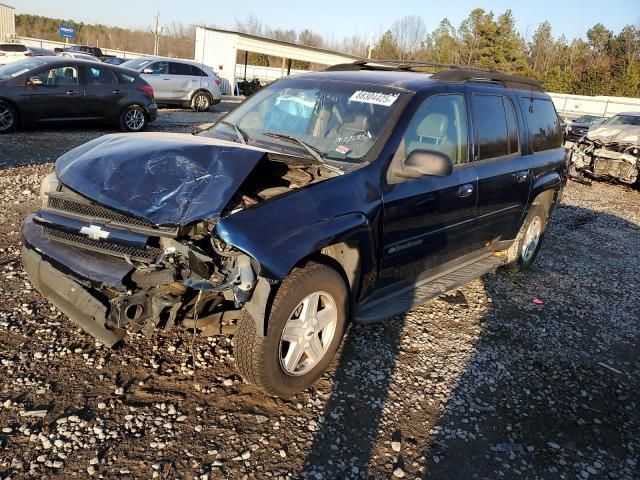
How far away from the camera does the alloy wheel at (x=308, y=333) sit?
3.07 meters

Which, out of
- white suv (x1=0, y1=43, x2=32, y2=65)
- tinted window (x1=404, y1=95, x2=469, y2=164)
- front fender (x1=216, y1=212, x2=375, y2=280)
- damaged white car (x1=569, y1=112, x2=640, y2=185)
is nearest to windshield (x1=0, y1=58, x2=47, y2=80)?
white suv (x1=0, y1=43, x2=32, y2=65)

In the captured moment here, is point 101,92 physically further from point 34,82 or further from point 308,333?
point 308,333

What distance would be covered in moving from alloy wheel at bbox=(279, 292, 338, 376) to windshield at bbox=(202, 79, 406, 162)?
1.02m

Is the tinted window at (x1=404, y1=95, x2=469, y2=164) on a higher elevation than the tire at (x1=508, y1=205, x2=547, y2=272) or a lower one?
higher

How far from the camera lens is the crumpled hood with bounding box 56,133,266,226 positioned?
2.82 metres

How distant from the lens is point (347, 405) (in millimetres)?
3184

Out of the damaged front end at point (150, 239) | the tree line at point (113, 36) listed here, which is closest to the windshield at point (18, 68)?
the damaged front end at point (150, 239)

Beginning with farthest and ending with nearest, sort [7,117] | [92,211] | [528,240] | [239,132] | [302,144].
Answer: [7,117], [528,240], [239,132], [302,144], [92,211]

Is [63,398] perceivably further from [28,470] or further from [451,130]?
[451,130]

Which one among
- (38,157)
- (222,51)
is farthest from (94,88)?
(222,51)

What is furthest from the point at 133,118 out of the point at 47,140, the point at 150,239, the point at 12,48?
the point at 12,48

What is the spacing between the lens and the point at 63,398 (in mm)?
2934

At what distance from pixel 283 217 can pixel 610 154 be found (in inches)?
497

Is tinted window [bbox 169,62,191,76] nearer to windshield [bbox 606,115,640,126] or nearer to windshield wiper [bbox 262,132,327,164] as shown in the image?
windshield [bbox 606,115,640,126]
